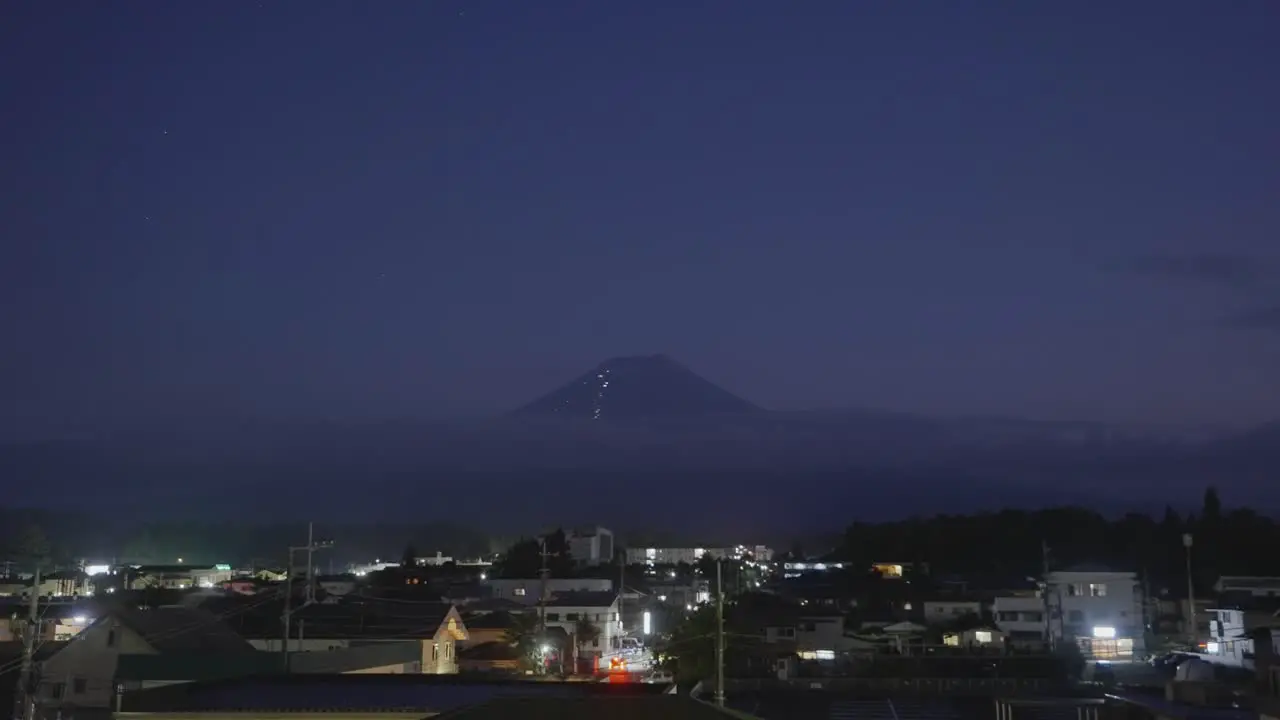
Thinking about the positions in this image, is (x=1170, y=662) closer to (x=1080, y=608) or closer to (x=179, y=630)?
(x=1080, y=608)

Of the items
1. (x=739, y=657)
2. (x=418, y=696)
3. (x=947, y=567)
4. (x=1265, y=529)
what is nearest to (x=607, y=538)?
(x=947, y=567)

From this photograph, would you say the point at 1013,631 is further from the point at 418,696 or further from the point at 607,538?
the point at 607,538

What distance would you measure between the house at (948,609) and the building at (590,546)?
33.6 metres

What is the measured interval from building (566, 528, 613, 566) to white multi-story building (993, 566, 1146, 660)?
36735 millimetres

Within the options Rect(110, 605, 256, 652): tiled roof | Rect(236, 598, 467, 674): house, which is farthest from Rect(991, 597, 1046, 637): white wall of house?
Rect(110, 605, 256, 652): tiled roof

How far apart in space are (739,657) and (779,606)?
7.43m

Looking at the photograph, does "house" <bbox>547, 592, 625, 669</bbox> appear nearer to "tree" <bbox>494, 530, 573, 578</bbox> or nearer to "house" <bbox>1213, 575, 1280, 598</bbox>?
"tree" <bbox>494, 530, 573, 578</bbox>

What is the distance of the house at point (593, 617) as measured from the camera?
38.5 m

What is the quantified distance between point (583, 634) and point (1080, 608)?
16.8 meters

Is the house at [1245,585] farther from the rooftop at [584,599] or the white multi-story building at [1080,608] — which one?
the rooftop at [584,599]

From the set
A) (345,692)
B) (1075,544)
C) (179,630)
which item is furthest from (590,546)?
(345,692)

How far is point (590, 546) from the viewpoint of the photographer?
74875 millimetres

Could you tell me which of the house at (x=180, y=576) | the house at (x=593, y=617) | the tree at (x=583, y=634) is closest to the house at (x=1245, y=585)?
the tree at (x=583, y=634)

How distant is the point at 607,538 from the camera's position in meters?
80.9
